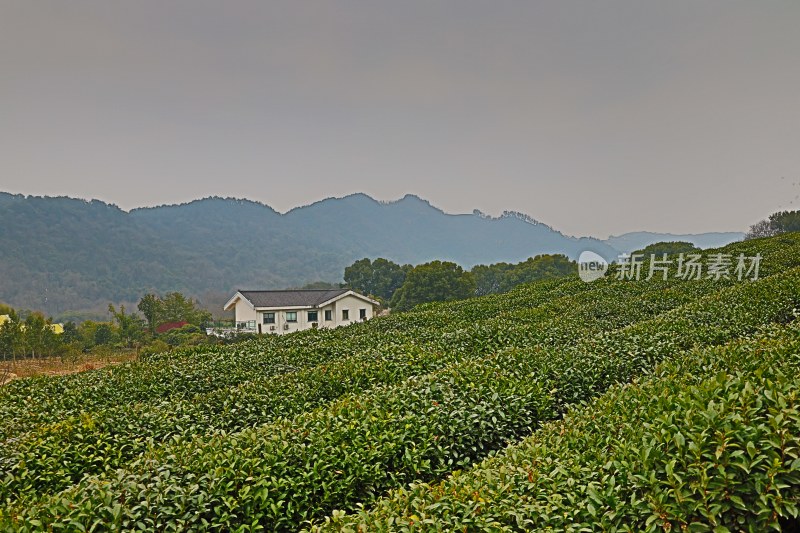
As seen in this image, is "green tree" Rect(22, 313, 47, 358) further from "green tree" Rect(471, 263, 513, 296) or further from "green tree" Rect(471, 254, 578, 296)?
"green tree" Rect(471, 263, 513, 296)

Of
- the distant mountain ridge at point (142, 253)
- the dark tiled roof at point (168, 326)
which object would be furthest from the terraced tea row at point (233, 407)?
the distant mountain ridge at point (142, 253)

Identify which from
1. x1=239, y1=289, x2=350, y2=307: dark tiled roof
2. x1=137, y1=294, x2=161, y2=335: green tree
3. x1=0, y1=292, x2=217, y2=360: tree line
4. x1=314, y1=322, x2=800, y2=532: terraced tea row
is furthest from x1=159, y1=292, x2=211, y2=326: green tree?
x1=314, y1=322, x2=800, y2=532: terraced tea row

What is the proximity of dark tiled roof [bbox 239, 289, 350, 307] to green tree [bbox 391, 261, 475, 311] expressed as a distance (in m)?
12.5

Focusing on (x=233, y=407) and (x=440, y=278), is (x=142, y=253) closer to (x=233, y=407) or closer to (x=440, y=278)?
(x=440, y=278)

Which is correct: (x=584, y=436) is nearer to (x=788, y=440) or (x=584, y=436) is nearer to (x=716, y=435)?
(x=716, y=435)

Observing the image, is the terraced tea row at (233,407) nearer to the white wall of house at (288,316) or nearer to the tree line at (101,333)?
the tree line at (101,333)

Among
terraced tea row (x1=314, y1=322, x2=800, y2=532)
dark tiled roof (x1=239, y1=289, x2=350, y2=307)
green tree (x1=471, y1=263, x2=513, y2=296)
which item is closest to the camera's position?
terraced tea row (x1=314, y1=322, x2=800, y2=532)

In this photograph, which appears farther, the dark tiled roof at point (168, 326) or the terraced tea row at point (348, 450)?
the dark tiled roof at point (168, 326)

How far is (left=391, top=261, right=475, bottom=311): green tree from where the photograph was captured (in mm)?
43406

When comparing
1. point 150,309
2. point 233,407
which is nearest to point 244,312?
point 150,309

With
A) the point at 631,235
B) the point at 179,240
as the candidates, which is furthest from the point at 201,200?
the point at 631,235

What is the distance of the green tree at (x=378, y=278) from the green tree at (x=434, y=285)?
41.9ft

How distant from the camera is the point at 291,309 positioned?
30969 mm

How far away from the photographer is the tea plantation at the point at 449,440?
94.5 inches
